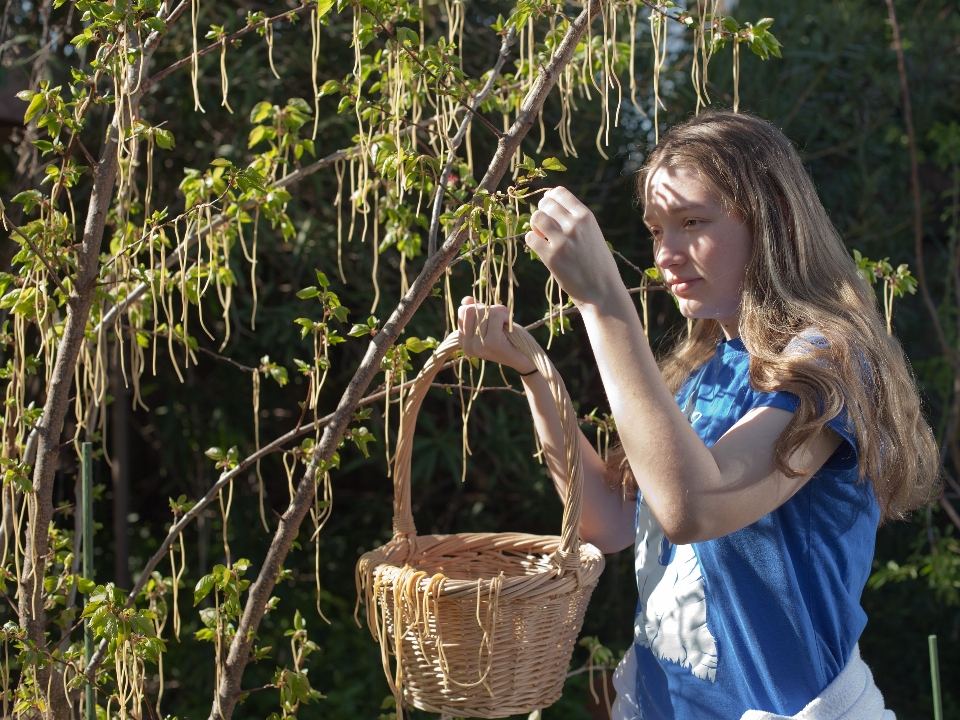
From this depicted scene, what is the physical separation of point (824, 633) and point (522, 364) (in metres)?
0.47

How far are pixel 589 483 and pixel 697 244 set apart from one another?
38cm

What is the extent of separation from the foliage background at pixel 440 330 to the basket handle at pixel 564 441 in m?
1.38

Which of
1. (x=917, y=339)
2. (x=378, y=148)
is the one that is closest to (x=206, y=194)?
(x=378, y=148)

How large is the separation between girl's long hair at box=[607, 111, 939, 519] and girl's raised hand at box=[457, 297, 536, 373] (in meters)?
0.27

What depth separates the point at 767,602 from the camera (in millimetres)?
966

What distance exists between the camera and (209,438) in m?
2.88

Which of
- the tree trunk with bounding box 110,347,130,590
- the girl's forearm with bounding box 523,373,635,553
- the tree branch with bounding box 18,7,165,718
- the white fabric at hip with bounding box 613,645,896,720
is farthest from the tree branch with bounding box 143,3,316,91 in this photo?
the tree trunk with bounding box 110,347,130,590

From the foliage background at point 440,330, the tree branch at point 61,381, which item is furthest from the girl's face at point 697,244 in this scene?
the foliage background at point 440,330

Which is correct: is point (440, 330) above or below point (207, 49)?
below

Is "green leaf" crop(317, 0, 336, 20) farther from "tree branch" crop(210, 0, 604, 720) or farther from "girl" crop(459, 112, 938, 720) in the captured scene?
A: "girl" crop(459, 112, 938, 720)

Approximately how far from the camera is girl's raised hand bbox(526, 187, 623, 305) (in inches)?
34.6

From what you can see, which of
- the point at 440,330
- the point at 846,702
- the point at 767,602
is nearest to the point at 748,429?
the point at 767,602

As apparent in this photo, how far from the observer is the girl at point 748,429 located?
867 millimetres

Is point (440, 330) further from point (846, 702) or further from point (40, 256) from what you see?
point (846, 702)
